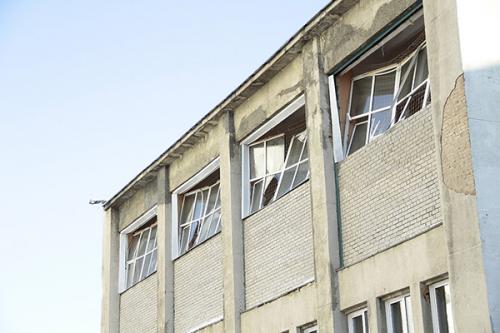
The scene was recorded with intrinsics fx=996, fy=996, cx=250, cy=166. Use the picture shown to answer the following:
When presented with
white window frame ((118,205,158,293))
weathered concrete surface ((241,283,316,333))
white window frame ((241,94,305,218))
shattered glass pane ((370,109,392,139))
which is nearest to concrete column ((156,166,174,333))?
white window frame ((118,205,158,293))

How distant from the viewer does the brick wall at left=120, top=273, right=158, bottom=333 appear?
917 inches

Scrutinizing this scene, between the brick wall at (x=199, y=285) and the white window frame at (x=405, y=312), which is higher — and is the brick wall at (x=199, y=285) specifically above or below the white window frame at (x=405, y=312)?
above

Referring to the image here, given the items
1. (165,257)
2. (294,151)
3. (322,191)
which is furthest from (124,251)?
(322,191)

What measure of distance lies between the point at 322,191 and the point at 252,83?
3.56 metres

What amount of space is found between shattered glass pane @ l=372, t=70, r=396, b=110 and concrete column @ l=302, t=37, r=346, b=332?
847 millimetres

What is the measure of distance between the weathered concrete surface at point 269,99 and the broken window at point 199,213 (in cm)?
190

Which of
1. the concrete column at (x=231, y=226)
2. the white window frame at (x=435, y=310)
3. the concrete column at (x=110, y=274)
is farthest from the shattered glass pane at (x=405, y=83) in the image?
the concrete column at (x=110, y=274)

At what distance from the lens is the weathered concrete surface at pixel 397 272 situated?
45.2 ft

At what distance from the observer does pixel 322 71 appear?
17.3m

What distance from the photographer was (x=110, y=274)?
84.3 ft

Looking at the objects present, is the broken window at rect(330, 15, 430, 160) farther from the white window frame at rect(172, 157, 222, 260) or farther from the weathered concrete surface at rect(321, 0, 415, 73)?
the white window frame at rect(172, 157, 222, 260)

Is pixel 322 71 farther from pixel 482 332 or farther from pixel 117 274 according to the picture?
pixel 117 274

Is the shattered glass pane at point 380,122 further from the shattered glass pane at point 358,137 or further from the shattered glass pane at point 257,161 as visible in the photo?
the shattered glass pane at point 257,161

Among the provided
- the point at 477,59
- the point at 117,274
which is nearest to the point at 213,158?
the point at 117,274
